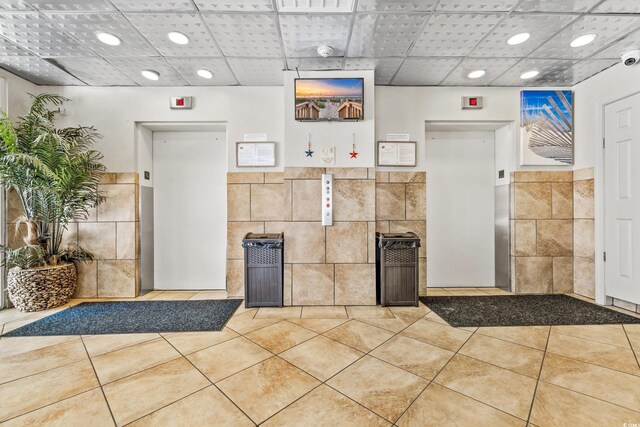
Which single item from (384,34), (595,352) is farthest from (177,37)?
(595,352)

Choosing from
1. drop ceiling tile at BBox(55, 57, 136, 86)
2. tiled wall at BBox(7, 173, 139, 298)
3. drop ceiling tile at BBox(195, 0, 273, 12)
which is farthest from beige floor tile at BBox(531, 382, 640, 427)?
drop ceiling tile at BBox(55, 57, 136, 86)

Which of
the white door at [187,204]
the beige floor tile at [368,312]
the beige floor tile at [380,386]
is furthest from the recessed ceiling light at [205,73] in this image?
the beige floor tile at [380,386]

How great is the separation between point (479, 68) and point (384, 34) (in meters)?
1.37

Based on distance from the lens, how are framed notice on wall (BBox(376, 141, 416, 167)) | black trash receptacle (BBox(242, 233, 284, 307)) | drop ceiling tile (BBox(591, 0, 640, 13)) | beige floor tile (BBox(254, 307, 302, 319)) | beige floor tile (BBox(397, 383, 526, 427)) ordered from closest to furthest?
beige floor tile (BBox(397, 383, 526, 427))
drop ceiling tile (BBox(591, 0, 640, 13))
beige floor tile (BBox(254, 307, 302, 319))
black trash receptacle (BBox(242, 233, 284, 307))
framed notice on wall (BBox(376, 141, 416, 167))

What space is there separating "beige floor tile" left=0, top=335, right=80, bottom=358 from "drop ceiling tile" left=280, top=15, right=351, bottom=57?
330 centimetres

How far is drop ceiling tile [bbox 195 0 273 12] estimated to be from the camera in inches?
82.4

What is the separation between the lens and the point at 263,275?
2992 millimetres

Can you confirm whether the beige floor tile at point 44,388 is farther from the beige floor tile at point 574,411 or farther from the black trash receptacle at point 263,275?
the beige floor tile at point 574,411

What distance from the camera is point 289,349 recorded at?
208 cm

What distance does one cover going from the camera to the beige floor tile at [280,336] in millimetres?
2150

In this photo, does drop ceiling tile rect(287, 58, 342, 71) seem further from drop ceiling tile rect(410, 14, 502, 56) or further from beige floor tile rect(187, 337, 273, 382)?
beige floor tile rect(187, 337, 273, 382)

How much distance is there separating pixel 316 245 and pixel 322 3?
2.27 metres

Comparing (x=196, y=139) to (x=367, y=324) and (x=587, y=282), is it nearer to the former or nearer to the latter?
(x=367, y=324)

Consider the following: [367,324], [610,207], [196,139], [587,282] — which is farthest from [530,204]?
[196,139]
